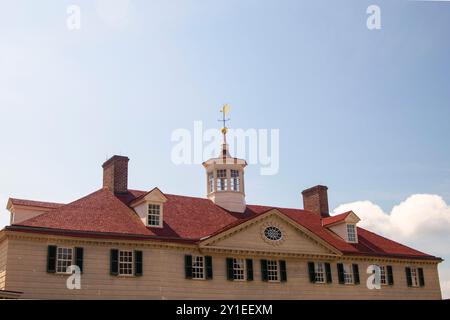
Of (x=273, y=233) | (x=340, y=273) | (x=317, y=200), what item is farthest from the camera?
(x=317, y=200)

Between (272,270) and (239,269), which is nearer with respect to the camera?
(239,269)

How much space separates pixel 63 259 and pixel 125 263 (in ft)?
10.5

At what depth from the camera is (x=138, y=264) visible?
3147cm

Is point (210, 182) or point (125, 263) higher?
point (210, 182)

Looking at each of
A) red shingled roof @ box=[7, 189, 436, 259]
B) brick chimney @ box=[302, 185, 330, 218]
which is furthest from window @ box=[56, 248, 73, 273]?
brick chimney @ box=[302, 185, 330, 218]

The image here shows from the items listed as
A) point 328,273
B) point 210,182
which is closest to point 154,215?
point 210,182

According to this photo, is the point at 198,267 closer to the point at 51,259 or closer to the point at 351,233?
the point at 51,259

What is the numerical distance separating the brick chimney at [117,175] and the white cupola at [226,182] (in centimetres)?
659

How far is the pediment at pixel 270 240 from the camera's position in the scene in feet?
113

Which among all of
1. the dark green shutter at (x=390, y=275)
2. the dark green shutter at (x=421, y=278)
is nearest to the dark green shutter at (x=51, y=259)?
the dark green shutter at (x=390, y=275)

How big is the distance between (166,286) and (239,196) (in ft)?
34.1
